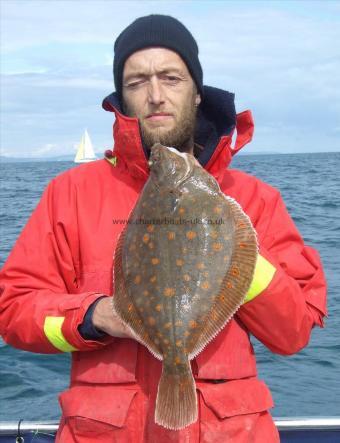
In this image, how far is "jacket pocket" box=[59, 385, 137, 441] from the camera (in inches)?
117

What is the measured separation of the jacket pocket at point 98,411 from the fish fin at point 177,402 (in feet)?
1.10

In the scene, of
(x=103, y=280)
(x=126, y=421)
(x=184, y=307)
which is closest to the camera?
(x=184, y=307)

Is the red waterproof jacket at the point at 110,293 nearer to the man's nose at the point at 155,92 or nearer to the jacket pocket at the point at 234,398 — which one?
the jacket pocket at the point at 234,398

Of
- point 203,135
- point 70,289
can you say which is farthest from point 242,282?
point 203,135

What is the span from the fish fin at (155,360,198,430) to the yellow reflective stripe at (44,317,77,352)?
22.1 inches

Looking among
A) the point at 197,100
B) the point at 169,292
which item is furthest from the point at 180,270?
the point at 197,100

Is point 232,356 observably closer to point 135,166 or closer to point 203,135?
point 135,166

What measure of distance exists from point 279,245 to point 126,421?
1180mm

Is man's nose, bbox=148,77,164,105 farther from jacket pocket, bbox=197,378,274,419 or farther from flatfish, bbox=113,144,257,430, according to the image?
jacket pocket, bbox=197,378,274,419

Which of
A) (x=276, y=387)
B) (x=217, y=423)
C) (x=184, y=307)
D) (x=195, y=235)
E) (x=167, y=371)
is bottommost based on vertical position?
(x=276, y=387)

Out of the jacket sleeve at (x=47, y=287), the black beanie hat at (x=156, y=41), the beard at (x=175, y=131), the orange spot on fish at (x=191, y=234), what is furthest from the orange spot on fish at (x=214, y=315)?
the black beanie hat at (x=156, y=41)

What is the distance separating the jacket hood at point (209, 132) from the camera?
3.25m

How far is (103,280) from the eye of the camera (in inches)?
125

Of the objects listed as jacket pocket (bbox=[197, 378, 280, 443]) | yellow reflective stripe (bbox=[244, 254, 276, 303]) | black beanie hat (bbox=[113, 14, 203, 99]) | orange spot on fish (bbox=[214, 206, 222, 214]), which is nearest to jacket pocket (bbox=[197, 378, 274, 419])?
jacket pocket (bbox=[197, 378, 280, 443])
